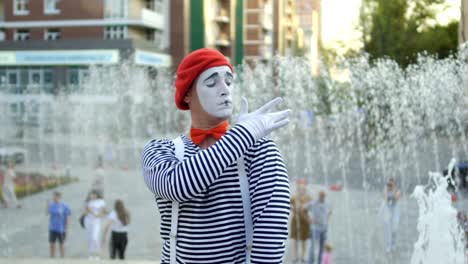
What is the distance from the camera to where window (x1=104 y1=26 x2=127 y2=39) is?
94.3 feet

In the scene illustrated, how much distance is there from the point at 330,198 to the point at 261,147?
11231 millimetres

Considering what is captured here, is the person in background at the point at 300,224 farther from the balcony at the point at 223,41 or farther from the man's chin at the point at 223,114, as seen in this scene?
the balcony at the point at 223,41

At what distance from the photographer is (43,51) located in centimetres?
2806

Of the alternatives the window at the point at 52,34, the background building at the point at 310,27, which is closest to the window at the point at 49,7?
the window at the point at 52,34

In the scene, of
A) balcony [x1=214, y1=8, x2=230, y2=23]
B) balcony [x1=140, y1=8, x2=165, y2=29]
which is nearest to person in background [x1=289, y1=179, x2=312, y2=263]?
balcony [x1=140, y1=8, x2=165, y2=29]

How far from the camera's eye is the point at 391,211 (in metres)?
8.39

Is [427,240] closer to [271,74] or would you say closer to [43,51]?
[271,74]

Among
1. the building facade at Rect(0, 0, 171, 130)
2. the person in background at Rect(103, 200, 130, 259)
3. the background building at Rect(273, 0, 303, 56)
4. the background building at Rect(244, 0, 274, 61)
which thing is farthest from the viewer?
the background building at Rect(273, 0, 303, 56)

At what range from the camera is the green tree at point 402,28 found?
1898cm

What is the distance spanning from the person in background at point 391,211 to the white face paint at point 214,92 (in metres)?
6.57

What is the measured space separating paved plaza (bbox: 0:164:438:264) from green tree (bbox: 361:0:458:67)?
6.74m

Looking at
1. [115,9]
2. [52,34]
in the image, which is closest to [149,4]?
[115,9]

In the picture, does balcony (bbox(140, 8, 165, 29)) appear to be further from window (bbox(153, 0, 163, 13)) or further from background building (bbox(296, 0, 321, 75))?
background building (bbox(296, 0, 321, 75))

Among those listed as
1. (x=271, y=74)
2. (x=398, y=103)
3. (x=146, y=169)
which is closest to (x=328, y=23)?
(x=271, y=74)
